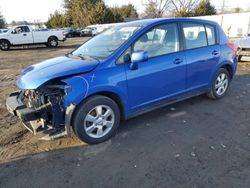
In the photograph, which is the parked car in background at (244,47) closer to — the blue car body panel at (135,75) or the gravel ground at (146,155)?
the blue car body panel at (135,75)

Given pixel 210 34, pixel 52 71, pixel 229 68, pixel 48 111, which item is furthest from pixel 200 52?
pixel 48 111

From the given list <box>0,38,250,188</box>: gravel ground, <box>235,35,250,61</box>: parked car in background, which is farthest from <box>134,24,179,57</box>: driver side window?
<box>235,35,250,61</box>: parked car in background

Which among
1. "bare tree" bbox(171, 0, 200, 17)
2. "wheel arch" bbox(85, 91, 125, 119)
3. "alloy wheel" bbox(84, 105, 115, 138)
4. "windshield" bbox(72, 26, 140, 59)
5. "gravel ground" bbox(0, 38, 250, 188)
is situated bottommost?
"gravel ground" bbox(0, 38, 250, 188)

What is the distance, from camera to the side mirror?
3.68 m

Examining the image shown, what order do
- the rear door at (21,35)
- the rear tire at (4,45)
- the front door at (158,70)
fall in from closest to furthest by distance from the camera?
the front door at (158,70) → the rear tire at (4,45) → the rear door at (21,35)

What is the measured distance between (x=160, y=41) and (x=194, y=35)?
951mm

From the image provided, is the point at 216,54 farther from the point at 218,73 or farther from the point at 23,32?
the point at 23,32

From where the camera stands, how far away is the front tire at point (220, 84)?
5.38m

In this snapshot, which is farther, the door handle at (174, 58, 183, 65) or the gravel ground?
the door handle at (174, 58, 183, 65)

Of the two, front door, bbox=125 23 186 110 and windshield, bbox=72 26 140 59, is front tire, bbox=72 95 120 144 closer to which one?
front door, bbox=125 23 186 110

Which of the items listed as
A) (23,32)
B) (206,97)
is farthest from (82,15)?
(206,97)

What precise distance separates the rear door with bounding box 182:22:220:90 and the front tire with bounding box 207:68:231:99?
30 centimetres

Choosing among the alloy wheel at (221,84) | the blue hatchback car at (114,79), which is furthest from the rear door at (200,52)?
the alloy wheel at (221,84)

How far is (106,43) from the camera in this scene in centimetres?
428
